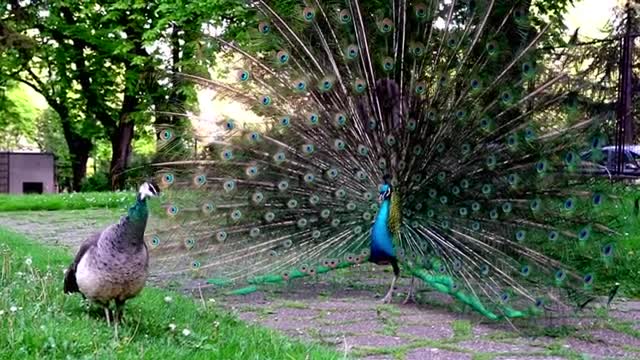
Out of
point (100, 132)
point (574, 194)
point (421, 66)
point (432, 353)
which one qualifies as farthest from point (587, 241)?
point (100, 132)

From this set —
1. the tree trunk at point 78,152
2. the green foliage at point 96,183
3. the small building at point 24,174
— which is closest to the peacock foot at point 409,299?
the green foliage at point 96,183

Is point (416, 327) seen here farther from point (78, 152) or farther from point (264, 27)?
point (78, 152)

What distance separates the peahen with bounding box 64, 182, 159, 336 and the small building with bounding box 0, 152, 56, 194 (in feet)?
74.2

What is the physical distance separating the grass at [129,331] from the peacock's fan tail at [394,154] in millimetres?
857

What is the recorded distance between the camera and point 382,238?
17.5ft

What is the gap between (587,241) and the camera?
15.7 feet

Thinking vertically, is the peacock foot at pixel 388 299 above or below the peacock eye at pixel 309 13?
below

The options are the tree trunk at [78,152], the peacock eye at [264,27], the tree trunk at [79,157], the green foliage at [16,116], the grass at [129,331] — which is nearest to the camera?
the grass at [129,331]

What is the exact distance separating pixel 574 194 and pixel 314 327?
2.03 m

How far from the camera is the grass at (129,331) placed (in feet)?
10.4

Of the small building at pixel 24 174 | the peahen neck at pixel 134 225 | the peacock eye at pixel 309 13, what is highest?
the peacock eye at pixel 309 13

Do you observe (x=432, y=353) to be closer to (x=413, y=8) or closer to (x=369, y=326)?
(x=369, y=326)

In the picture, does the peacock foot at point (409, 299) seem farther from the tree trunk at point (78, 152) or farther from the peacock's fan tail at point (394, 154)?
the tree trunk at point (78, 152)

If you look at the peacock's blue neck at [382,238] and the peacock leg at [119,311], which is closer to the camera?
the peacock leg at [119,311]
